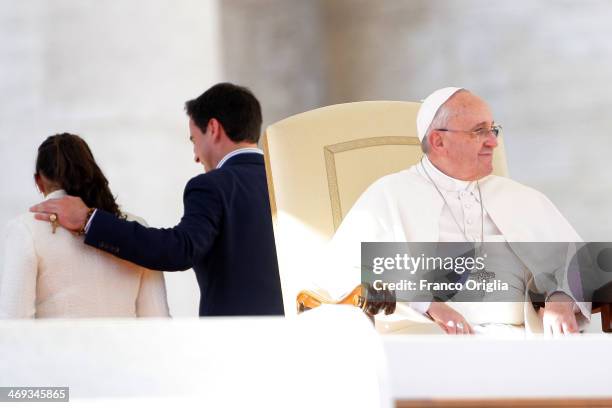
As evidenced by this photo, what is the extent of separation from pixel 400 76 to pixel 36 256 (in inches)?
151

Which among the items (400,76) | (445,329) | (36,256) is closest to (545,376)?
(445,329)

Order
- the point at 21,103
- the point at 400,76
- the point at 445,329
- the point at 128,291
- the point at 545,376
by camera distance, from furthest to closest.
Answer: the point at 400,76
the point at 21,103
the point at 128,291
the point at 445,329
the point at 545,376

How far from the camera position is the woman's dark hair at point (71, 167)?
2688 millimetres

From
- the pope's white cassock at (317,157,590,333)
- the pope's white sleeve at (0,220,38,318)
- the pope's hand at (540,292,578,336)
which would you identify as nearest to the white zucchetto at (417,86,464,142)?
the pope's white cassock at (317,157,590,333)

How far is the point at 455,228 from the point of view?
8.80 ft

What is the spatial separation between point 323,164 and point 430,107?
0.36 meters

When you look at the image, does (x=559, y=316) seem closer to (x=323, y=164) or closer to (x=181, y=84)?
(x=323, y=164)

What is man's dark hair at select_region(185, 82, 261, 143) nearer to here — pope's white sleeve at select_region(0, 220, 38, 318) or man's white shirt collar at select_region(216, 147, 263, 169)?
A: man's white shirt collar at select_region(216, 147, 263, 169)

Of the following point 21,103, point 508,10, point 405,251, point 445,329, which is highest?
point 508,10

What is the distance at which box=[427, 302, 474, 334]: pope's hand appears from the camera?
2506 millimetres

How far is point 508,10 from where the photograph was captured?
5641 mm

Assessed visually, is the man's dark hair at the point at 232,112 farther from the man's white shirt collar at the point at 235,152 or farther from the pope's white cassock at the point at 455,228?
the pope's white cassock at the point at 455,228

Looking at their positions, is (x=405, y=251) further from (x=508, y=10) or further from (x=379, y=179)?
(x=508, y=10)

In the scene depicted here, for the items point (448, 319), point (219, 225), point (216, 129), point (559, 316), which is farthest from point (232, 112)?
point (559, 316)
